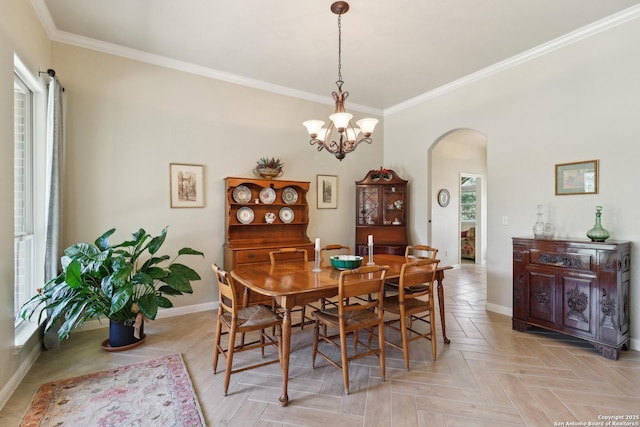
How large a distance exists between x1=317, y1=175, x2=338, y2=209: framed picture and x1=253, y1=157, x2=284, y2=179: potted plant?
0.81m

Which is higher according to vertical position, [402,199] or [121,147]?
[121,147]

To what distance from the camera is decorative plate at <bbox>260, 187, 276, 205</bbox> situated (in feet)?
13.9

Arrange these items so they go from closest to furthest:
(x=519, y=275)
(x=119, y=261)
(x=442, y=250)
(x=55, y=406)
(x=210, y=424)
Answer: (x=210, y=424) → (x=55, y=406) → (x=119, y=261) → (x=519, y=275) → (x=442, y=250)

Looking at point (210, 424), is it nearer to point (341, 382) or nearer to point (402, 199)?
point (341, 382)

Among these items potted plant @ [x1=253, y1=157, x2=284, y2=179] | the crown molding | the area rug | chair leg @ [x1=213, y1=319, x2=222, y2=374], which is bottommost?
the area rug

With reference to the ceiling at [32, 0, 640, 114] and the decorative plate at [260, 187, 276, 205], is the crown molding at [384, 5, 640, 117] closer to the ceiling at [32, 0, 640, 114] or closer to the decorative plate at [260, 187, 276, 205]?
the ceiling at [32, 0, 640, 114]

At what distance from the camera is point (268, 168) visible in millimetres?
4129

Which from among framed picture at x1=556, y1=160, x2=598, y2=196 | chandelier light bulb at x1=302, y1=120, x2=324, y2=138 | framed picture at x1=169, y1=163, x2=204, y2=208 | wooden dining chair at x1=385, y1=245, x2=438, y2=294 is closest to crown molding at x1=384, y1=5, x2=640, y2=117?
framed picture at x1=556, y1=160, x2=598, y2=196

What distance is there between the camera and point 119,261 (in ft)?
8.46

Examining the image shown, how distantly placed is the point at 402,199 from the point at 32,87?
4.55m

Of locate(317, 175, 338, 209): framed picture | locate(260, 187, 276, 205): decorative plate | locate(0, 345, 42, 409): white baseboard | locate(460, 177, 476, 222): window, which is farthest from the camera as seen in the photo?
locate(460, 177, 476, 222): window

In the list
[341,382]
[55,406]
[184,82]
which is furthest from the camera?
[184,82]

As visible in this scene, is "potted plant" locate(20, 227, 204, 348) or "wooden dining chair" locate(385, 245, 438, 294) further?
"wooden dining chair" locate(385, 245, 438, 294)

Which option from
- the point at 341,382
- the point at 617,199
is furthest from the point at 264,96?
the point at 617,199
